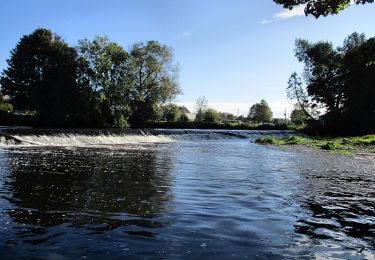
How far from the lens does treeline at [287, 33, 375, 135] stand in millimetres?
64562

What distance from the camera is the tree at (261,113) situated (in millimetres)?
126875

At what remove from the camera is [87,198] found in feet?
34.7

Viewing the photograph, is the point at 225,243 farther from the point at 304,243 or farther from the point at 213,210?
the point at 213,210

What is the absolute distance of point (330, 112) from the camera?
73.7 m

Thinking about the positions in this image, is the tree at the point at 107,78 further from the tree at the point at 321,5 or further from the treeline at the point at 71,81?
the tree at the point at 321,5

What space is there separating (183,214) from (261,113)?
396 feet

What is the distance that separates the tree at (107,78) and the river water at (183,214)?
37.9 meters

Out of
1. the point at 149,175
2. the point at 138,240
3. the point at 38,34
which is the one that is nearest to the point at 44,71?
the point at 38,34

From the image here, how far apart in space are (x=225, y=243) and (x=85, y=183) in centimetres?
744

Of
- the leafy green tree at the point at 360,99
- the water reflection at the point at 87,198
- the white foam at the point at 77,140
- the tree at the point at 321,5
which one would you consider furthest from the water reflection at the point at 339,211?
the leafy green tree at the point at 360,99

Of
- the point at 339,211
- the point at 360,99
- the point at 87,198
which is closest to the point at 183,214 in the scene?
the point at 87,198

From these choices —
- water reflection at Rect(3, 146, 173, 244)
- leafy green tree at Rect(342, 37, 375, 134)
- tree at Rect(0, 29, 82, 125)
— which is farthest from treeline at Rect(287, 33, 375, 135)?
water reflection at Rect(3, 146, 173, 244)

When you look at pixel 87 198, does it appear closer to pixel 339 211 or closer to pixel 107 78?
pixel 339 211

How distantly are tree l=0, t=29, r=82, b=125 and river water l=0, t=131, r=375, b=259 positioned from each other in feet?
122
